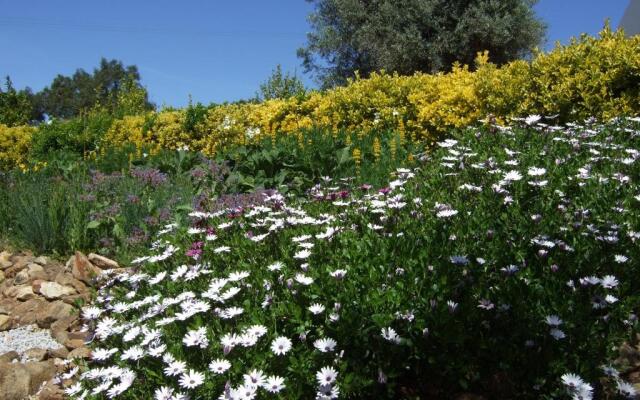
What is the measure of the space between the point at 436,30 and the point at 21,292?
840 inches

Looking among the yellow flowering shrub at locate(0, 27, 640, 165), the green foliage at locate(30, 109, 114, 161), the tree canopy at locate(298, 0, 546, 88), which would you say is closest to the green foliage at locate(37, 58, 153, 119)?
the tree canopy at locate(298, 0, 546, 88)

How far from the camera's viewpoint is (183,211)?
5941mm

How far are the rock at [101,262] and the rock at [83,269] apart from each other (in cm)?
9

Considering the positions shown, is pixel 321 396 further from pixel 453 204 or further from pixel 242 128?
pixel 242 128

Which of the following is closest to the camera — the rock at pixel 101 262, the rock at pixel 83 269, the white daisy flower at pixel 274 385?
the white daisy flower at pixel 274 385

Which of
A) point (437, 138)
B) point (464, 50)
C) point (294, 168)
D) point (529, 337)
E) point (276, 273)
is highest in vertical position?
point (464, 50)

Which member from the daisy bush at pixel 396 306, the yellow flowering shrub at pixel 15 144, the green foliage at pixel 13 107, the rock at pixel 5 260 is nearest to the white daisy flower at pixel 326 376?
the daisy bush at pixel 396 306

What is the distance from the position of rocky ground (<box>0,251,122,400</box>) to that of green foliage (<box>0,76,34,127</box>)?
20.0 metres

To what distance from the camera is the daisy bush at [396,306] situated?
2.56 meters

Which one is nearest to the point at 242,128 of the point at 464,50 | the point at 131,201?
the point at 131,201

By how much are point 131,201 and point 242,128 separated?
5.82 m

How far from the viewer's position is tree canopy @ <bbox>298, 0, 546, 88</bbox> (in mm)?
22812

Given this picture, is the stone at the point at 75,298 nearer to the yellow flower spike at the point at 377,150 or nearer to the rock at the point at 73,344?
the rock at the point at 73,344

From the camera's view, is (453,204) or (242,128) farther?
(242,128)
